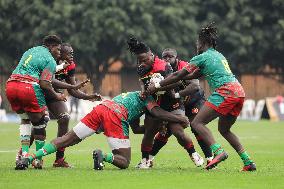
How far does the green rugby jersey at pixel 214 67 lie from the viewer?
1709 centimetres

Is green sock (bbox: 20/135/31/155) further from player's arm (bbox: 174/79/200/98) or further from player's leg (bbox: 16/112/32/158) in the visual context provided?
player's arm (bbox: 174/79/200/98)

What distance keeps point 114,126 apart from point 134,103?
1.91 ft

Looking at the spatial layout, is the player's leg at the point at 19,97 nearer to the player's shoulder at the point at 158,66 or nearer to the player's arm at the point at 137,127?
the player's arm at the point at 137,127

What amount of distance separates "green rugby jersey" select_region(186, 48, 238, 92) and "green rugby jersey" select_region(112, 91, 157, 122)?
0.94 m

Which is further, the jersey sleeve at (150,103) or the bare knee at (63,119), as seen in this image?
the bare knee at (63,119)

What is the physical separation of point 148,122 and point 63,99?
5.16 feet

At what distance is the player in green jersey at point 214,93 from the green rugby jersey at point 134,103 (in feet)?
1.05

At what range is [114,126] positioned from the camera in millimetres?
17156

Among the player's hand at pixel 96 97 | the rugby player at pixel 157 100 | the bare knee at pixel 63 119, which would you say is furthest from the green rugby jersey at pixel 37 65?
the rugby player at pixel 157 100

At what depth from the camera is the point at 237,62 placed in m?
61.8

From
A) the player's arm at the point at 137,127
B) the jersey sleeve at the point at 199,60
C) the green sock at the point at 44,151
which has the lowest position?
the green sock at the point at 44,151

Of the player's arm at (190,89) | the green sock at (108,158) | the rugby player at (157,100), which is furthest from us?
the player's arm at (190,89)

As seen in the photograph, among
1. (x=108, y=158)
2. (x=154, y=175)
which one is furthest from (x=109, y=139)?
(x=154, y=175)

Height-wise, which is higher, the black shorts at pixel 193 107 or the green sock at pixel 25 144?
the black shorts at pixel 193 107
